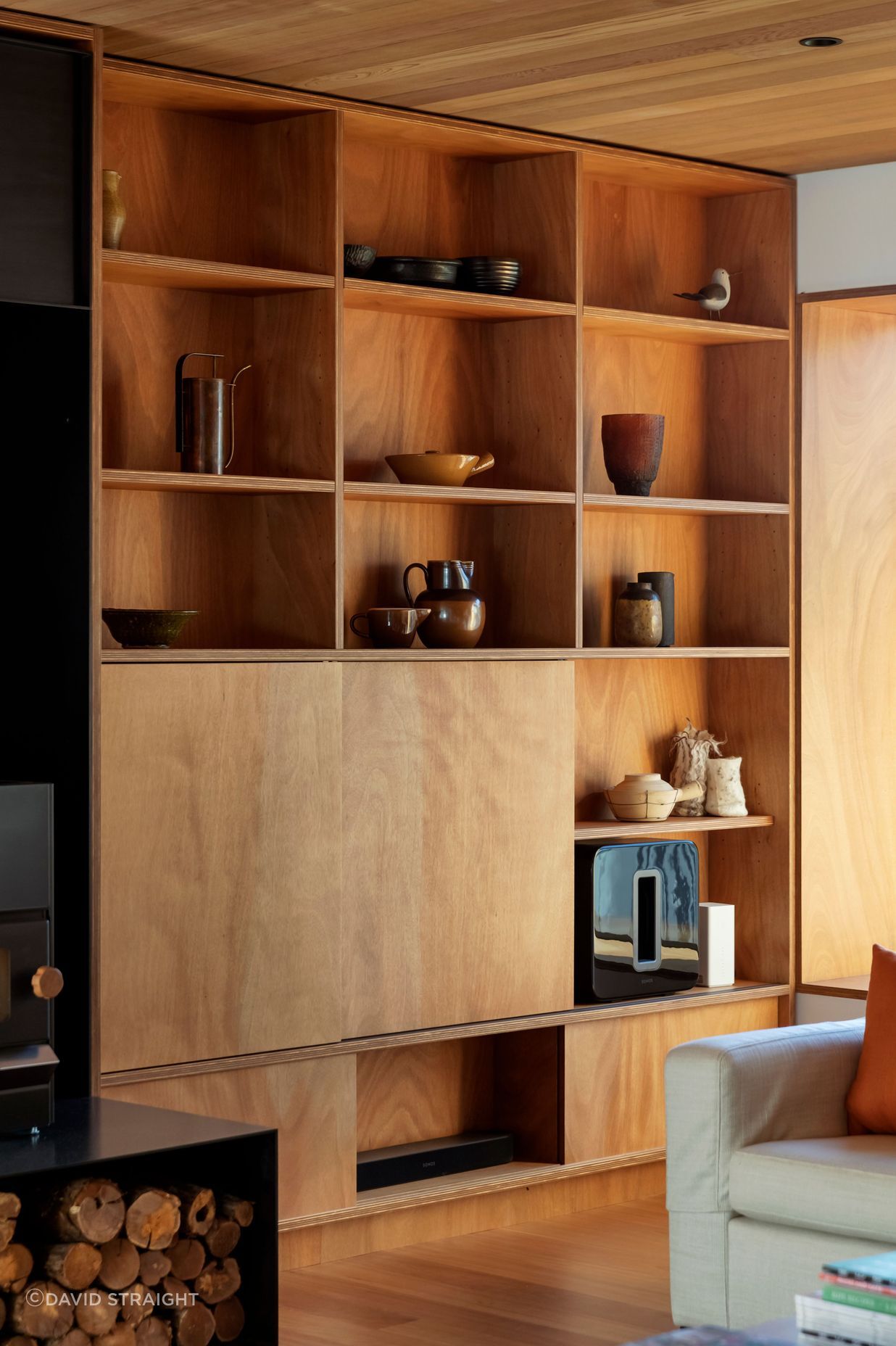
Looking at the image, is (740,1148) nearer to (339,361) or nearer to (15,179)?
(339,361)

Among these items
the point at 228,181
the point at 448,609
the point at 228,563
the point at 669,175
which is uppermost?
the point at 669,175

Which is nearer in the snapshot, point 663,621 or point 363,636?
point 363,636

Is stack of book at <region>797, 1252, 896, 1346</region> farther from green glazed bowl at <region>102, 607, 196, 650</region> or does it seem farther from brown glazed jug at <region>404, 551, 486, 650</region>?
brown glazed jug at <region>404, 551, 486, 650</region>

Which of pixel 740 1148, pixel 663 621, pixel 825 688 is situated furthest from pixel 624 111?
pixel 740 1148

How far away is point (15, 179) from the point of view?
Result: 394 cm

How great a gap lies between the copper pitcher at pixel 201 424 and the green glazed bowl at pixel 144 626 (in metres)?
0.35

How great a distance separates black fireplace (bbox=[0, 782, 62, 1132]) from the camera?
3666mm

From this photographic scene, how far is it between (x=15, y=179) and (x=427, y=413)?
1421mm

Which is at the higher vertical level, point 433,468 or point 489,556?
point 433,468

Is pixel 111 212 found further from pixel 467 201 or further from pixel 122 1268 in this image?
pixel 122 1268

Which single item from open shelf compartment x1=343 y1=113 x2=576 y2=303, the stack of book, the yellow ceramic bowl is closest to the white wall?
open shelf compartment x1=343 y1=113 x2=576 y2=303

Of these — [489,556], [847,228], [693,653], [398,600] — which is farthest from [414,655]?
[847,228]

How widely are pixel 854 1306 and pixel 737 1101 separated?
119 cm

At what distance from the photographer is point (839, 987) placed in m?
5.44
